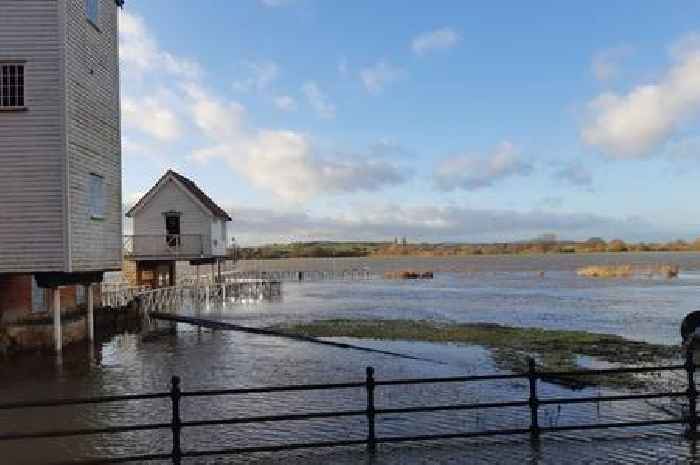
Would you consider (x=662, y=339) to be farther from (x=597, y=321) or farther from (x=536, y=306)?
(x=536, y=306)

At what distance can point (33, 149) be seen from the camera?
20.9 metres

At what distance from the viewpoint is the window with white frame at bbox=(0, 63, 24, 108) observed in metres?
21.1

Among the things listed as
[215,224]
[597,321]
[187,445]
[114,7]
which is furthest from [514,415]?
[215,224]

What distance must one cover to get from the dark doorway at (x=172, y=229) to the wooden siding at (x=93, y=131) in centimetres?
1781

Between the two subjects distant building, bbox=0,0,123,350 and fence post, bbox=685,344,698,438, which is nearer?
fence post, bbox=685,344,698,438

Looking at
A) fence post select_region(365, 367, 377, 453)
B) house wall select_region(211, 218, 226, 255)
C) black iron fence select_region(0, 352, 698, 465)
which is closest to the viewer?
black iron fence select_region(0, 352, 698, 465)

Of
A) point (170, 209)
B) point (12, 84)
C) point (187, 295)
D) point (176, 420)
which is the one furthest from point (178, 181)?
point (176, 420)

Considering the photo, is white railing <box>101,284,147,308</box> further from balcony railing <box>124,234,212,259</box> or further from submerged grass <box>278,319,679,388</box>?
submerged grass <box>278,319,679,388</box>

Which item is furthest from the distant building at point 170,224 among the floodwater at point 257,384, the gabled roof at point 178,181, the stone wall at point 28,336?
the stone wall at point 28,336

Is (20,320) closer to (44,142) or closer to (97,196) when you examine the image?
(97,196)

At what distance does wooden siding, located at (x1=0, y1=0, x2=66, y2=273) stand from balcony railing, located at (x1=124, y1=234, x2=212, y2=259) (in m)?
22.9

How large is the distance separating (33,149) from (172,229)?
23.8m

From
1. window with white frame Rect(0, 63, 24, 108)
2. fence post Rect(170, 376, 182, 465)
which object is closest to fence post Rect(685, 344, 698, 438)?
fence post Rect(170, 376, 182, 465)

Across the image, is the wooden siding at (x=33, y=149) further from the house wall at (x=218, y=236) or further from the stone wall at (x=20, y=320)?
the house wall at (x=218, y=236)
